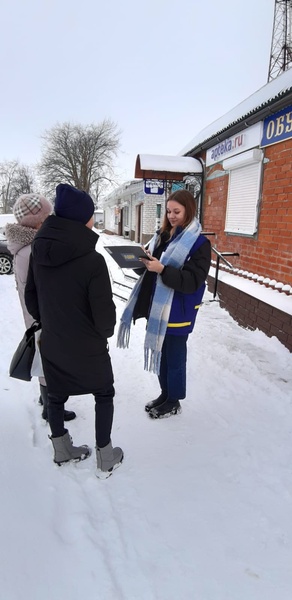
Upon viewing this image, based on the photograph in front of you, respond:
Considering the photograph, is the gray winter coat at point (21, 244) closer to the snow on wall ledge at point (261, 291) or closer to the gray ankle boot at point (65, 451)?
the gray ankle boot at point (65, 451)

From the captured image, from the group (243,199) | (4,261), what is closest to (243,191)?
(243,199)

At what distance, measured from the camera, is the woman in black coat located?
5.57 feet

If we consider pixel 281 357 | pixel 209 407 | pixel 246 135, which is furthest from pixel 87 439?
pixel 246 135

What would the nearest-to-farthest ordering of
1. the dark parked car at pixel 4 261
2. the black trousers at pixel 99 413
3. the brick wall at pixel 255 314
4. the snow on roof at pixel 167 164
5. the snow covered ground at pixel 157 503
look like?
the snow covered ground at pixel 157 503 < the black trousers at pixel 99 413 < the brick wall at pixel 255 314 < the snow on roof at pixel 167 164 < the dark parked car at pixel 4 261

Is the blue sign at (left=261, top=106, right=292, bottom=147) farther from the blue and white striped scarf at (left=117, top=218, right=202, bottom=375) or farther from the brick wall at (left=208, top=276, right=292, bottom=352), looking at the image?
the blue and white striped scarf at (left=117, top=218, right=202, bottom=375)

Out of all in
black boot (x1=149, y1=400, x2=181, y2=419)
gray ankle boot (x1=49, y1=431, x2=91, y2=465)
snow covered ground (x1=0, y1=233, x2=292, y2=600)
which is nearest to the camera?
snow covered ground (x1=0, y1=233, x2=292, y2=600)

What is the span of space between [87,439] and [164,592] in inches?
43.4

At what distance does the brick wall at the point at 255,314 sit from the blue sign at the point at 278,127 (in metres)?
1.99

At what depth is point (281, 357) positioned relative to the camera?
3662mm

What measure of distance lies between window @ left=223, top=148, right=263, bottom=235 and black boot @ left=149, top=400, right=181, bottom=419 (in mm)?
3121

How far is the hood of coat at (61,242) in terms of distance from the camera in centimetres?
167

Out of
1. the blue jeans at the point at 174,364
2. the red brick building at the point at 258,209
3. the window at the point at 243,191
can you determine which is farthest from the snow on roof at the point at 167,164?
the blue jeans at the point at 174,364

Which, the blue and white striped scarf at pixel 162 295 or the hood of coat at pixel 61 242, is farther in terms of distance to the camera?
the blue and white striped scarf at pixel 162 295

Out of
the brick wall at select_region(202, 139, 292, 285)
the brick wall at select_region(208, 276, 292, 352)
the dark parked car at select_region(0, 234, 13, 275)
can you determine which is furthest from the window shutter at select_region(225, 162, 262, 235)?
the dark parked car at select_region(0, 234, 13, 275)
